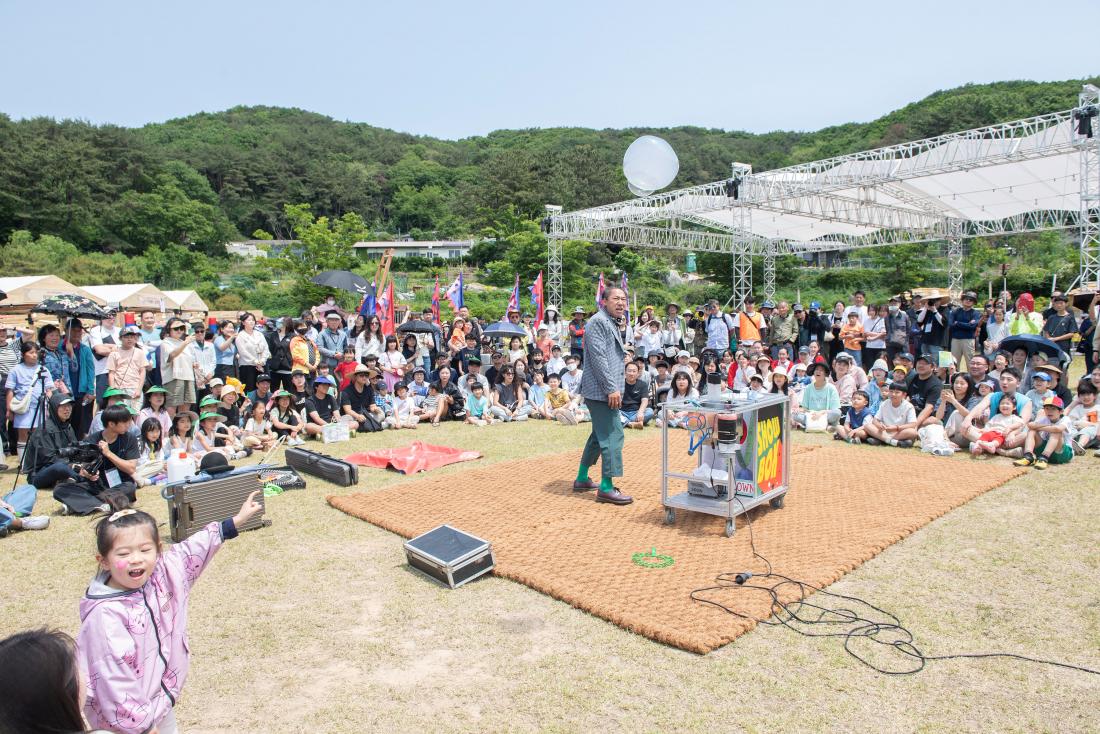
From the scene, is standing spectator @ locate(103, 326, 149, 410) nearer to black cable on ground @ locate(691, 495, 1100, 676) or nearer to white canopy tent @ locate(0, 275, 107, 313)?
black cable on ground @ locate(691, 495, 1100, 676)

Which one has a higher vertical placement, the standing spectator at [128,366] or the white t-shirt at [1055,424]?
the standing spectator at [128,366]

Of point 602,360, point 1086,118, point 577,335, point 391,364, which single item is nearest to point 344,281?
point 391,364

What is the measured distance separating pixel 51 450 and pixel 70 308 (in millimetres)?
2094

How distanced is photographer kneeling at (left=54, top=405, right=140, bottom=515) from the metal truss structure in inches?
615

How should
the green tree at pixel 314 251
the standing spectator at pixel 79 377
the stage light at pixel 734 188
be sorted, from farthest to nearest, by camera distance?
the green tree at pixel 314 251 → the stage light at pixel 734 188 → the standing spectator at pixel 79 377

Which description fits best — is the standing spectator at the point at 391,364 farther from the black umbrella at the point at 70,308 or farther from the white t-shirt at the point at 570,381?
Result: the black umbrella at the point at 70,308

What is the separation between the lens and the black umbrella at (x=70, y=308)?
840 centimetres

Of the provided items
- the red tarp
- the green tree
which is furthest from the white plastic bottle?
the green tree

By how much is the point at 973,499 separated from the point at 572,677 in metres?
4.34

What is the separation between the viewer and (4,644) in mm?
1544

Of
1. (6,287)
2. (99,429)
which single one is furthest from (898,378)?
(6,287)

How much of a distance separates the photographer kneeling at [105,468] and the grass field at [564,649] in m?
0.87

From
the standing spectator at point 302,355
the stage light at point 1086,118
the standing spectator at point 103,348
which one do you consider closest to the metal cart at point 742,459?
the standing spectator at point 302,355

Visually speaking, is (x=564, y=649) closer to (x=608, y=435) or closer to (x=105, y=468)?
(x=608, y=435)
